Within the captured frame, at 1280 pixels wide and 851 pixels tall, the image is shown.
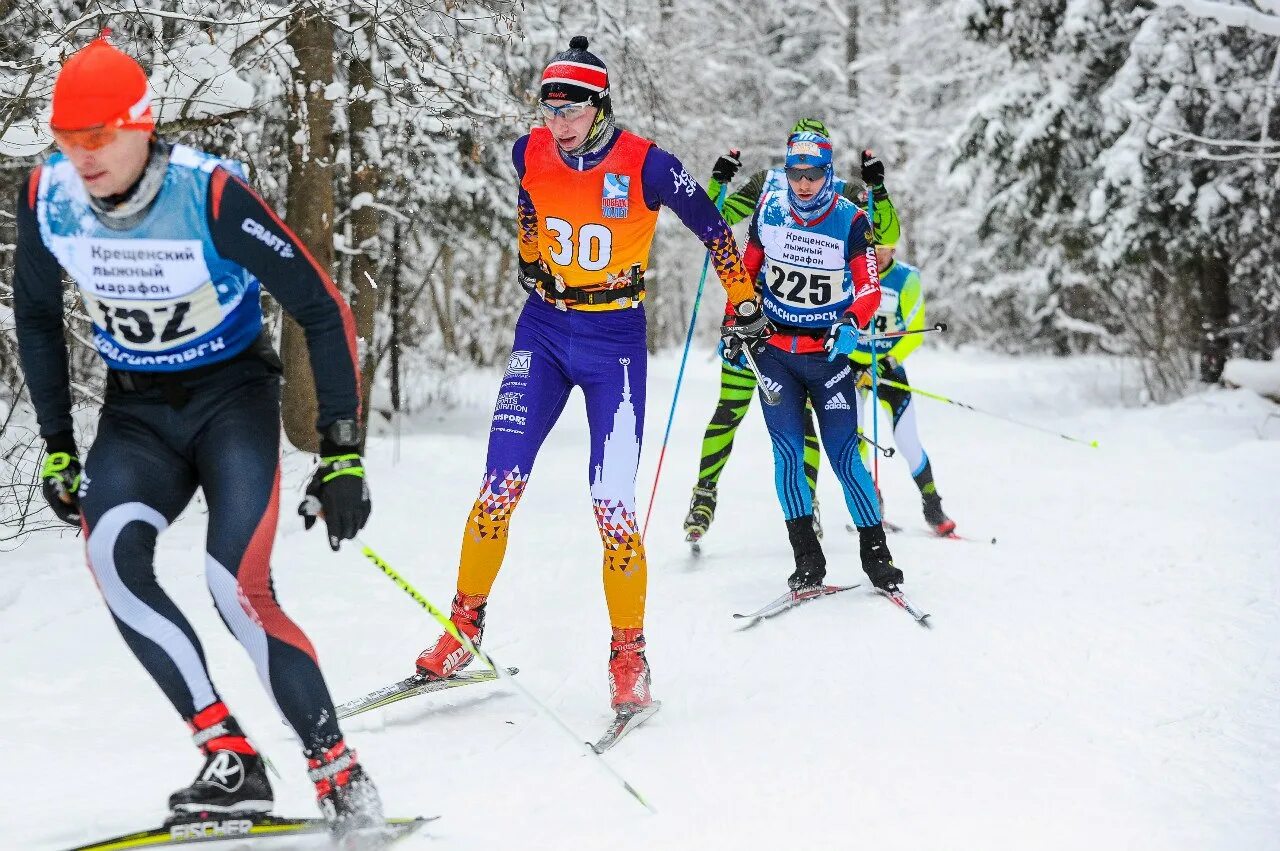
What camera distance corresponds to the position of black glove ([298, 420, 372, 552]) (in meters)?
3.08

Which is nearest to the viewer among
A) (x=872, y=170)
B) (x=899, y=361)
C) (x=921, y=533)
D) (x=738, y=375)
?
(x=872, y=170)

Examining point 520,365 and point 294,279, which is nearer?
point 294,279

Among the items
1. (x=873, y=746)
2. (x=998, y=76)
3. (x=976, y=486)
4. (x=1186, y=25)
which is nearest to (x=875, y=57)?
(x=998, y=76)

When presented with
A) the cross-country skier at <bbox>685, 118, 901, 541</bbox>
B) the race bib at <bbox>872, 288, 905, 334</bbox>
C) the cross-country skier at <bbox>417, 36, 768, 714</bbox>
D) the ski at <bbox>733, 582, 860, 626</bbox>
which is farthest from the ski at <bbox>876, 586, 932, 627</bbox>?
the race bib at <bbox>872, 288, 905, 334</bbox>

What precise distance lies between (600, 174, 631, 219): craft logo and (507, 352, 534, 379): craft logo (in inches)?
26.1

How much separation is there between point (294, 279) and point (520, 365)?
1.79 meters

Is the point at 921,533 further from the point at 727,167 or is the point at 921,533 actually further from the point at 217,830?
the point at 217,830

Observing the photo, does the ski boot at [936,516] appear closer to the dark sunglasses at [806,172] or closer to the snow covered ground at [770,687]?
the snow covered ground at [770,687]

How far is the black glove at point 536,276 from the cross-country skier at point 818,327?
5.40ft

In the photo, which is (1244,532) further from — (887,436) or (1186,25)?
(1186,25)

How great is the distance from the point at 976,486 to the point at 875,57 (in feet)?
64.2

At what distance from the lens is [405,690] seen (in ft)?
14.8

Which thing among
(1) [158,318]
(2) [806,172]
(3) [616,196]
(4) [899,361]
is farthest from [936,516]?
(1) [158,318]

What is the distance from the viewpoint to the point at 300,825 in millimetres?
3131
